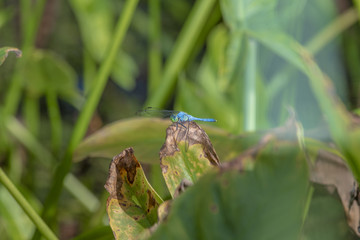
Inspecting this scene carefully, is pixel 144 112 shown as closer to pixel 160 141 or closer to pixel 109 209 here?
Result: pixel 160 141

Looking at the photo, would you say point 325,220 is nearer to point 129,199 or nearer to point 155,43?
point 129,199

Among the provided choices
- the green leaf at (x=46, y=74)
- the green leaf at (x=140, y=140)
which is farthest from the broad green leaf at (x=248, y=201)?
the green leaf at (x=46, y=74)

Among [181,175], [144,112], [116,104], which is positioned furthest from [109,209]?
[116,104]

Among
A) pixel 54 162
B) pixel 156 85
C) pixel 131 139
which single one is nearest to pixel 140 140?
pixel 131 139

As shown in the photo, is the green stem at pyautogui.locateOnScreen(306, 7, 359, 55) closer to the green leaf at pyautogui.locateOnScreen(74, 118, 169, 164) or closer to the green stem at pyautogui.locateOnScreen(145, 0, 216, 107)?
the green stem at pyautogui.locateOnScreen(145, 0, 216, 107)

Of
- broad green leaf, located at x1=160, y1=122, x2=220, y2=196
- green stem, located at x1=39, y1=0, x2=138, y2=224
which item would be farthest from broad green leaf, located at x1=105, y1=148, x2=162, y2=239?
green stem, located at x1=39, y1=0, x2=138, y2=224

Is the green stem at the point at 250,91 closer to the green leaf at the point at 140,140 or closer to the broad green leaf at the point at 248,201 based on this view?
the green leaf at the point at 140,140
